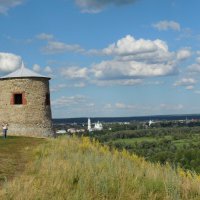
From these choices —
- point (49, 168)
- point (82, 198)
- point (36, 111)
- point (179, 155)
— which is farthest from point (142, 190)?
point (179, 155)

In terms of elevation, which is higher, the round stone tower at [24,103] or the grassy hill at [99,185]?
the round stone tower at [24,103]

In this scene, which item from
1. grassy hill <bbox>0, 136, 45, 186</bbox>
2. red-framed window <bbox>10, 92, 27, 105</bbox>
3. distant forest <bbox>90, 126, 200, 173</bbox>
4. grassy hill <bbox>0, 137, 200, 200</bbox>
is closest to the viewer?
grassy hill <bbox>0, 137, 200, 200</bbox>

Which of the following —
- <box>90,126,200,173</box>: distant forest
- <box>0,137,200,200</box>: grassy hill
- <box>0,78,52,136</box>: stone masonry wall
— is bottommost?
<box>90,126,200,173</box>: distant forest

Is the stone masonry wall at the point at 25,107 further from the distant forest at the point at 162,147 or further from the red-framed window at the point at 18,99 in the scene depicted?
the distant forest at the point at 162,147

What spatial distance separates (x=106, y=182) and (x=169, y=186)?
3.81ft

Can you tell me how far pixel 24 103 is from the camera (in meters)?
24.9

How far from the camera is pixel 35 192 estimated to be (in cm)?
722

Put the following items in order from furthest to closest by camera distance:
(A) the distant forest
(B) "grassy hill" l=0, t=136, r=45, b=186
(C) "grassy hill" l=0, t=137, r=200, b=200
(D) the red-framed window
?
(A) the distant forest → (D) the red-framed window → (B) "grassy hill" l=0, t=136, r=45, b=186 → (C) "grassy hill" l=0, t=137, r=200, b=200

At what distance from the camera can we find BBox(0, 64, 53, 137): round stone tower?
24938 mm

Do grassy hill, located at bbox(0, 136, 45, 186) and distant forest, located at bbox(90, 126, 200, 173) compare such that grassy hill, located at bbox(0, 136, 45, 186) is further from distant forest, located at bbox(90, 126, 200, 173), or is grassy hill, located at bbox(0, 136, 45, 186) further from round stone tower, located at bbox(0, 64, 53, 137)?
distant forest, located at bbox(90, 126, 200, 173)

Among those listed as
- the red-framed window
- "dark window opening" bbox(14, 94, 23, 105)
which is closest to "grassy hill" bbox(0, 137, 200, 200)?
the red-framed window

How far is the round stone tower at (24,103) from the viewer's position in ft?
81.8

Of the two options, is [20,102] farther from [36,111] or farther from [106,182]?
[106,182]

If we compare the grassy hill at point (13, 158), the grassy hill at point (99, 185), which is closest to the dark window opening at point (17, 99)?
the grassy hill at point (13, 158)
